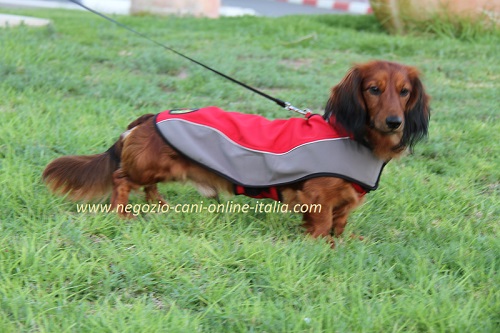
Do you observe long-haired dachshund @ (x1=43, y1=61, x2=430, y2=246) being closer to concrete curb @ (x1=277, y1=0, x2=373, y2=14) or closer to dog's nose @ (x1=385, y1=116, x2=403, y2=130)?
dog's nose @ (x1=385, y1=116, x2=403, y2=130)

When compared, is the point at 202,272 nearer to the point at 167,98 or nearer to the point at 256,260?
the point at 256,260

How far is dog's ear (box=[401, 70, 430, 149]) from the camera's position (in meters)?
2.97

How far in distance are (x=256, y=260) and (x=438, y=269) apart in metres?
0.76

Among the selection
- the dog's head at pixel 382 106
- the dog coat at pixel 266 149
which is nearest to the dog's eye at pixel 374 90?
the dog's head at pixel 382 106

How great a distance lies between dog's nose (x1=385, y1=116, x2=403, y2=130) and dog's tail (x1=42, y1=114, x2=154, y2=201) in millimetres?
1159

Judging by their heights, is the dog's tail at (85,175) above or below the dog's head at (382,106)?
below

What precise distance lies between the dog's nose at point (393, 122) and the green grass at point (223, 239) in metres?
0.55

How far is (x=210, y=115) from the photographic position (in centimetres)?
310

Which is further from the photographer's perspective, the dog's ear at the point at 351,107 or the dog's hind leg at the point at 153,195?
the dog's hind leg at the point at 153,195

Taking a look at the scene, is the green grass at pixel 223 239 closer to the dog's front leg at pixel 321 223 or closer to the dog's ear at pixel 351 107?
the dog's front leg at pixel 321 223

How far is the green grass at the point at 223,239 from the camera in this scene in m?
2.32

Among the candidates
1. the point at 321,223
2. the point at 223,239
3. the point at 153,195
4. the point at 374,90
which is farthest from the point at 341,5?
the point at 223,239

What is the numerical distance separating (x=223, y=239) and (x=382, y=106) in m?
0.92

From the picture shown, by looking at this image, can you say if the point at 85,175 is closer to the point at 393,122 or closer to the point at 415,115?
the point at 393,122
